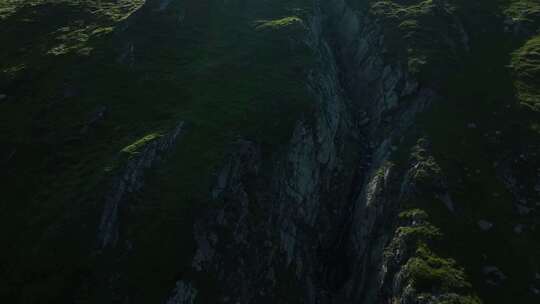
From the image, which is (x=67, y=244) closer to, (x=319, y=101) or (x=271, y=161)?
(x=271, y=161)

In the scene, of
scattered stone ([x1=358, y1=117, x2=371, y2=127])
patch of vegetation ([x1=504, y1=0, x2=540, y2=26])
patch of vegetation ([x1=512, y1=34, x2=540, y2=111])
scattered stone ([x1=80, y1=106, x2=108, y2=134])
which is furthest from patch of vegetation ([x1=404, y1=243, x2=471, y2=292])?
patch of vegetation ([x1=504, y1=0, x2=540, y2=26])

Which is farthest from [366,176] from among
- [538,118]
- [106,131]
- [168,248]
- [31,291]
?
[31,291]

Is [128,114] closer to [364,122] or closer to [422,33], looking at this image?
[364,122]

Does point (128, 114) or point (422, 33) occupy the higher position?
point (422, 33)

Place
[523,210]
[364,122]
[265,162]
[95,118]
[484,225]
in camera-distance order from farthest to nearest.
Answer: [364,122]
[95,118]
[265,162]
[523,210]
[484,225]

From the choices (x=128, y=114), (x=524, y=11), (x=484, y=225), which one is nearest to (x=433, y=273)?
(x=484, y=225)

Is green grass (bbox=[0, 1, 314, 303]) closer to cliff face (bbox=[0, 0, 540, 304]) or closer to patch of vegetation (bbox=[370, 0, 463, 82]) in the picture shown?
cliff face (bbox=[0, 0, 540, 304])

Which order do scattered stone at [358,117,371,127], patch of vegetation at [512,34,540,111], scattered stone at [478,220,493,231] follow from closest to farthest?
scattered stone at [478,220,493,231], patch of vegetation at [512,34,540,111], scattered stone at [358,117,371,127]
